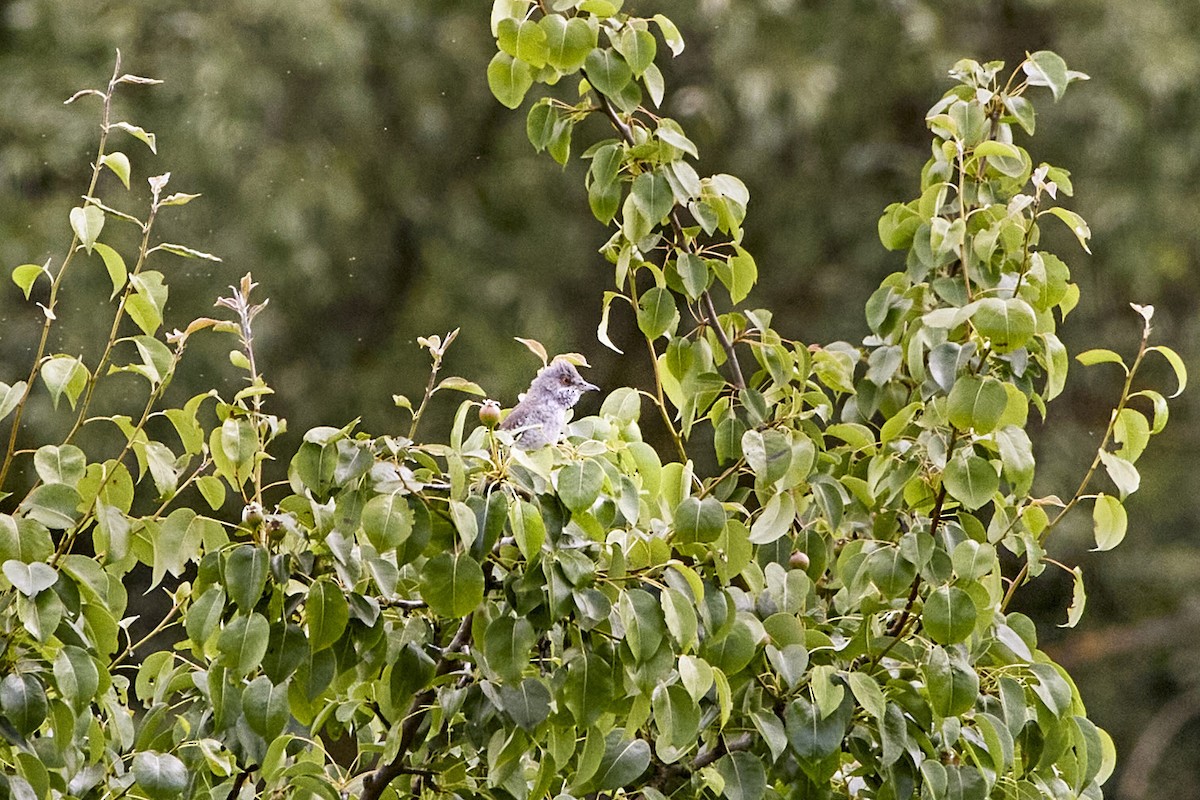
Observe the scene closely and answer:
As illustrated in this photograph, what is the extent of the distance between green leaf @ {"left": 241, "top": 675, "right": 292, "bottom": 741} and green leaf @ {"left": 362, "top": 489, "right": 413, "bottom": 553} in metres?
0.15

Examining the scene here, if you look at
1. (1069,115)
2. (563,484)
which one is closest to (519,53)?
(563,484)

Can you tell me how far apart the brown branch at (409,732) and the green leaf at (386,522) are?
0.55 ft

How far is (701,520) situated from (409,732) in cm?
28

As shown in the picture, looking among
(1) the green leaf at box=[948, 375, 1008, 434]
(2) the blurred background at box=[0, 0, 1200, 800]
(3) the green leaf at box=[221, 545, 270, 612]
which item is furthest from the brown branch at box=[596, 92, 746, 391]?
(2) the blurred background at box=[0, 0, 1200, 800]

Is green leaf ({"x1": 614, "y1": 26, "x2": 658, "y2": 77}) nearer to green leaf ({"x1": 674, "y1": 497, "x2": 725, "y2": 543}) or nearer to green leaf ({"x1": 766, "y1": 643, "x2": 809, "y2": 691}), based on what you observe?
green leaf ({"x1": 674, "y1": 497, "x2": 725, "y2": 543})

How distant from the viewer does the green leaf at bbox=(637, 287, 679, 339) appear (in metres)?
1.31

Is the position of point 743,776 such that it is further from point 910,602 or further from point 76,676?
point 76,676

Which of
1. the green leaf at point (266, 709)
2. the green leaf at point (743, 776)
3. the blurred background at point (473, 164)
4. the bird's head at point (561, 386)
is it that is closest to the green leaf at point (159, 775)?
the green leaf at point (266, 709)

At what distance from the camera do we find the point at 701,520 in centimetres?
112

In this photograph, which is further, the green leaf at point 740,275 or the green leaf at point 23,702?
the green leaf at point 740,275

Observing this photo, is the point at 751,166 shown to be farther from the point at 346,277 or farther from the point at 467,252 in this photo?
the point at 346,277

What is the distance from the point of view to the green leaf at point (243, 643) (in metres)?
1.02

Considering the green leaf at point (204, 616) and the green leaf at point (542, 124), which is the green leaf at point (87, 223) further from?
the green leaf at point (542, 124)

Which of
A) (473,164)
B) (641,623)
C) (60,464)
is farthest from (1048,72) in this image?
(473,164)
